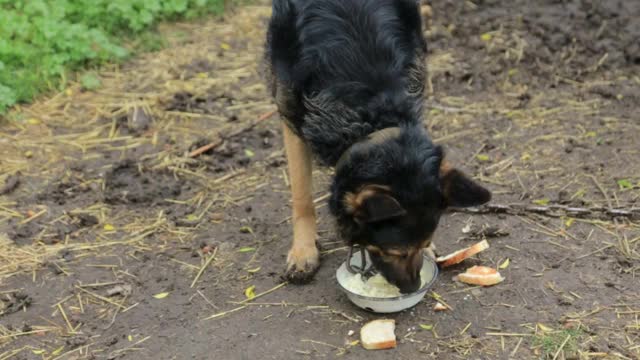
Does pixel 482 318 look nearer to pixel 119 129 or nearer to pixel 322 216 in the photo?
pixel 322 216

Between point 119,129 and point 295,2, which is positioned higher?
point 295,2

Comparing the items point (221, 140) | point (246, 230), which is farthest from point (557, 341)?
point (221, 140)

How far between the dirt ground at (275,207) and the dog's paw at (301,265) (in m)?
0.08

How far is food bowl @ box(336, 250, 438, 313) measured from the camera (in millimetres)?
4621

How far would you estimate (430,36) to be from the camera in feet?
28.2

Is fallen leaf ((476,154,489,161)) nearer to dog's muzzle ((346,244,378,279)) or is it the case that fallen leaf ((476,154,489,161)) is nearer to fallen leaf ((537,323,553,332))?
dog's muzzle ((346,244,378,279))

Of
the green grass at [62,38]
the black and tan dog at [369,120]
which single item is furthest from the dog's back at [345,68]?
the green grass at [62,38]

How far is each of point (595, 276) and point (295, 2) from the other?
8.78 feet

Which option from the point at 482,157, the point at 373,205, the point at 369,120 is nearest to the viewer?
the point at 373,205

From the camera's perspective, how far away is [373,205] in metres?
3.95

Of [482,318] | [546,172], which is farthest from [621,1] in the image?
[482,318]

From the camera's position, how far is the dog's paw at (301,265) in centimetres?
516

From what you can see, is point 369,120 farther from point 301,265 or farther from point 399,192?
point 301,265

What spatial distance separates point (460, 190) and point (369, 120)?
669 mm
